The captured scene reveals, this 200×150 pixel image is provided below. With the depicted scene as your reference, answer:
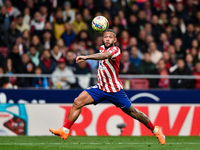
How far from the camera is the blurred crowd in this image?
11.3m

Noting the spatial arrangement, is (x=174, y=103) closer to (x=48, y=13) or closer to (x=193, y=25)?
(x=193, y=25)

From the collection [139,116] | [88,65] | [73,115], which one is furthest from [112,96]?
[88,65]

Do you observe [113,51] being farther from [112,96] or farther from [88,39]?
[88,39]

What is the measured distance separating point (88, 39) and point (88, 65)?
5.23 ft

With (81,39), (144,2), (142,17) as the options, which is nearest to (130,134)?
(81,39)

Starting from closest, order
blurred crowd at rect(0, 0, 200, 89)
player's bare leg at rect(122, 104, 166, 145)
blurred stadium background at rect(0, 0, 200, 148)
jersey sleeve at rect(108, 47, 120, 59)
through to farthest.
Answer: jersey sleeve at rect(108, 47, 120, 59)
player's bare leg at rect(122, 104, 166, 145)
blurred stadium background at rect(0, 0, 200, 148)
blurred crowd at rect(0, 0, 200, 89)

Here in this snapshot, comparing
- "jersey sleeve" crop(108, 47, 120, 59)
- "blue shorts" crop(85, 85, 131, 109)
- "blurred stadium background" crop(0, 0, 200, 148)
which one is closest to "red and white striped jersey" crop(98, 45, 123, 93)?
"blue shorts" crop(85, 85, 131, 109)

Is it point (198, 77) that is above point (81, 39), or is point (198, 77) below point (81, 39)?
below

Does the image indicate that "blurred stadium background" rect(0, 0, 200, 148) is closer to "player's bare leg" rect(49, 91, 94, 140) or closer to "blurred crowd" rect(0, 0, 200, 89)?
"blurred crowd" rect(0, 0, 200, 89)

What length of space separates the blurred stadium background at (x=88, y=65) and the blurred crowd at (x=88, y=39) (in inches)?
1.1

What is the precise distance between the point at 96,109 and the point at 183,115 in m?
2.42

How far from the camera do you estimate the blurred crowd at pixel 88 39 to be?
444 inches

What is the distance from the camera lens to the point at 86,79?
10.9m

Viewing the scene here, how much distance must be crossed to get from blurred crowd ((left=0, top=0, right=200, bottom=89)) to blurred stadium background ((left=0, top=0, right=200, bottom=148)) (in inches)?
1.1
